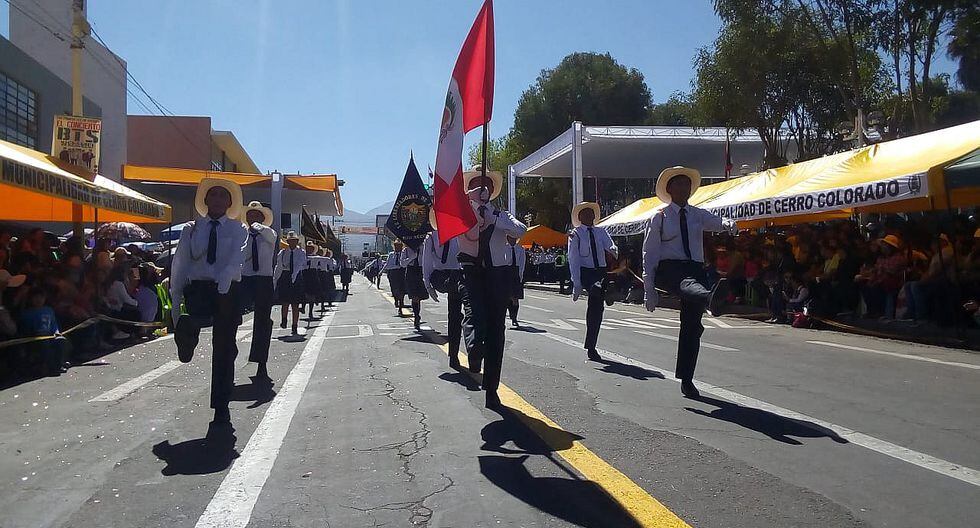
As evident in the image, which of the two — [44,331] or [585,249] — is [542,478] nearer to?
[585,249]

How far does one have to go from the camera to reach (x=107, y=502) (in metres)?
4.27

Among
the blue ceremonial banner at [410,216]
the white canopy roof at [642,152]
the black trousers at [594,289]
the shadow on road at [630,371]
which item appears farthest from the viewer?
the white canopy roof at [642,152]

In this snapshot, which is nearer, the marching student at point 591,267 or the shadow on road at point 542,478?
the shadow on road at point 542,478

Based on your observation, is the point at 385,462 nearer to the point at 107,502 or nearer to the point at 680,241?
the point at 107,502

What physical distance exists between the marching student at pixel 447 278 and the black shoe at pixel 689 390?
2571mm

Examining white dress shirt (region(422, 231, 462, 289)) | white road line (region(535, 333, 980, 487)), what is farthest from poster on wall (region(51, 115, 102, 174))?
white road line (region(535, 333, 980, 487))

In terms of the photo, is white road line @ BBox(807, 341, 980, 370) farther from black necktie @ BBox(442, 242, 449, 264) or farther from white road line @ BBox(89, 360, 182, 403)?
white road line @ BBox(89, 360, 182, 403)

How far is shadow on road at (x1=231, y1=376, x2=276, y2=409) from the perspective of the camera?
717 cm

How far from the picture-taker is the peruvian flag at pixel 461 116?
583 centimetres

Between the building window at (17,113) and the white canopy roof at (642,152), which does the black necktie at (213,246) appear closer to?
the building window at (17,113)

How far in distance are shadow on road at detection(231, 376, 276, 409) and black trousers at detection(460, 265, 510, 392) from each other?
209cm

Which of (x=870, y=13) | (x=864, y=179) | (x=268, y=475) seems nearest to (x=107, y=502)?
(x=268, y=475)

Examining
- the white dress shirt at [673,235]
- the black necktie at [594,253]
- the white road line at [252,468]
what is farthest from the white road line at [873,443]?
the white road line at [252,468]

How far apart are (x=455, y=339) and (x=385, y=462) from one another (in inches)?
167
